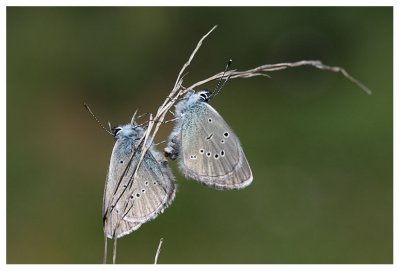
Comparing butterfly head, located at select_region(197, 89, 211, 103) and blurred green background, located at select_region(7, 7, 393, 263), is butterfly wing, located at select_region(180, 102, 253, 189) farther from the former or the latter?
blurred green background, located at select_region(7, 7, 393, 263)

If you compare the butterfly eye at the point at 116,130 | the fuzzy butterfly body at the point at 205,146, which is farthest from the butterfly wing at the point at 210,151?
the butterfly eye at the point at 116,130

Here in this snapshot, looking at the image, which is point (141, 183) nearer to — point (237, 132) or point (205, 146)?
point (205, 146)

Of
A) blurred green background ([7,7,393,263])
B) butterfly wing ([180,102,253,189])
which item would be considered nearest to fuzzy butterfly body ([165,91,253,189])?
butterfly wing ([180,102,253,189])

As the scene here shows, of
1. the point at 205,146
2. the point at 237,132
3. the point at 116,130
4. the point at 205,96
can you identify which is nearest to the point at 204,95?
the point at 205,96

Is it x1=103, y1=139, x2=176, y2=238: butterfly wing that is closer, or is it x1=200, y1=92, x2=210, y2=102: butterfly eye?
x1=103, y1=139, x2=176, y2=238: butterfly wing

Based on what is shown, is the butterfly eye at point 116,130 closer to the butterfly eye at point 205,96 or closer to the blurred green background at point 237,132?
the butterfly eye at point 205,96

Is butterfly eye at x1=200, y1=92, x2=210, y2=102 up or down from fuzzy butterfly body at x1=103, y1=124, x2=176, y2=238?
up

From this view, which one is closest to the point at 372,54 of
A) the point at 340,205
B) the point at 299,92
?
the point at 299,92
